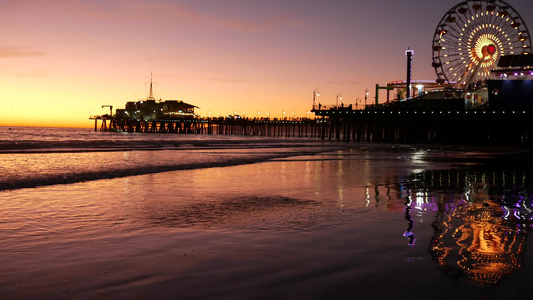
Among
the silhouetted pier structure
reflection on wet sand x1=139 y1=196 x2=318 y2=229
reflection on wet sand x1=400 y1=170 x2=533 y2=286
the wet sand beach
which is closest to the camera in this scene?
the wet sand beach

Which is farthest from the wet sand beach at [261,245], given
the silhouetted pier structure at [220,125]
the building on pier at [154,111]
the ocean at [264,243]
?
the building on pier at [154,111]

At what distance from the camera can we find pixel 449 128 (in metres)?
61.6

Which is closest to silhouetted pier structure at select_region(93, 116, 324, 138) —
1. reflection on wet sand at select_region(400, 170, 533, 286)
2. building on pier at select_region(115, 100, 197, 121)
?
building on pier at select_region(115, 100, 197, 121)

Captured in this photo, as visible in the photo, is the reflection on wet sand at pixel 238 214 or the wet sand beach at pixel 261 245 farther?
the reflection on wet sand at pixel 238 214

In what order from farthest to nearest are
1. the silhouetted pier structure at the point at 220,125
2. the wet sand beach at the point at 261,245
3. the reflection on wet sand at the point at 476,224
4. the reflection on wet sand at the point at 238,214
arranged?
the silhouetted pier structure at the point at 220,125 → the reflection on wet sand at the point at 238,214 → the reflection on wet sand at the point at 476,224 → the wet sand beach at the point at 261,245

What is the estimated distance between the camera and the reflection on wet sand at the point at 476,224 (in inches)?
220

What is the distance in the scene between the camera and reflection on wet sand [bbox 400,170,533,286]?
5.59 meters

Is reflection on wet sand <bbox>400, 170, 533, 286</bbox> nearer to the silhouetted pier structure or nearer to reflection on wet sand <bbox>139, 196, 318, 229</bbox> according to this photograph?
reflection on wet sand <bbox>139, 196, 318, 229</bbox>

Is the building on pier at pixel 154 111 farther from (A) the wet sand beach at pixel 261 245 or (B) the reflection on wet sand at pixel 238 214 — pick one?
(B) the reflection on wet sand at pixel 238 214

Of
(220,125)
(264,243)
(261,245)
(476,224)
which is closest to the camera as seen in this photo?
(261,245)

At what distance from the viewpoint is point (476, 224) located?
27.2ft

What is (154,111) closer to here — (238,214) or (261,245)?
(238,214)

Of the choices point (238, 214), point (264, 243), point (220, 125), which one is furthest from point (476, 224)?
point (220, 125)

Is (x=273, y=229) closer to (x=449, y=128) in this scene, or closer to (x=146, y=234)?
(x=146, y=234)
